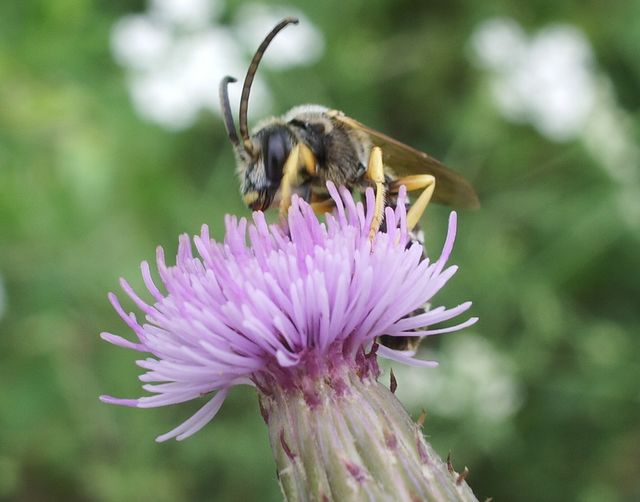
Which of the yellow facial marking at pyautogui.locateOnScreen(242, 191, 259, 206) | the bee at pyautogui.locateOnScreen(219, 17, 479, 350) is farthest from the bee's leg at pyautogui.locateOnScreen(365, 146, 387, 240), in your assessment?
the yellow facial marking at pyautogui.locateOnScreen(242, 191, 259, 206)

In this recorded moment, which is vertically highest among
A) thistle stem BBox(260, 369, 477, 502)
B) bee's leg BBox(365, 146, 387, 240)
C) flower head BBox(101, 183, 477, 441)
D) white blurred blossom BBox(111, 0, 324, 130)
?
white blurred blossom BBox(111, 0, 324, 130)

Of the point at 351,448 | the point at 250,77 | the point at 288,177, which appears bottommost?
the point at 351,448

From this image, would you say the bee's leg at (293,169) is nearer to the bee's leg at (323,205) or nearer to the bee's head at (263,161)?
the bee's head at (263,161)

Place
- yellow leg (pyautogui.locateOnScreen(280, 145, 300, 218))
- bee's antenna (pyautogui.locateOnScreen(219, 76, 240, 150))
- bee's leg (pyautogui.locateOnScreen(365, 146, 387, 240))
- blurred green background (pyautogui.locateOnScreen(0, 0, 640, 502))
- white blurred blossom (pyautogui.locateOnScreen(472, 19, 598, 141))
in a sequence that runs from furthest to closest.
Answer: white blurred blossom (pyautogui.locateOnScreen(472, 19, 598, 141)), blurred green background (pyautogui.locateOnScreen(0, 0, 640, 502)), bee's antenna (pyautogui.locateOnScreen(219, 76, 240, 150)), yellow leg (pyautogui.locateOnScreen(280, 145, 300, 218)), bee's leg (pyautogui.locateOnScreen(365, 146, 387, 240))

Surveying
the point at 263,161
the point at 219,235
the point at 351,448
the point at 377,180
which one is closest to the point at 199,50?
the point at 219,235

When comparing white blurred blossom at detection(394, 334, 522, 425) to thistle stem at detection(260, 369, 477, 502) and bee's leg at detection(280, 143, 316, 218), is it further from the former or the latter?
thistle stem at detection(260, 369, 477, 502)

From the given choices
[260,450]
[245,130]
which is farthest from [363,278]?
[260,450]

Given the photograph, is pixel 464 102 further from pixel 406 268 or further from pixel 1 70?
pixel 406 268

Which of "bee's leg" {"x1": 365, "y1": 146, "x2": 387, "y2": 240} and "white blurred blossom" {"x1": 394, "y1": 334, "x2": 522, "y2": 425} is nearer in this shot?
"bee's leg" {"x1": 365, "y1": 146, "x2": 387, "y2": 240}

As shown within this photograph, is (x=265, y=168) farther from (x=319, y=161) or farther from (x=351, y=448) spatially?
(x=351, y=448)
